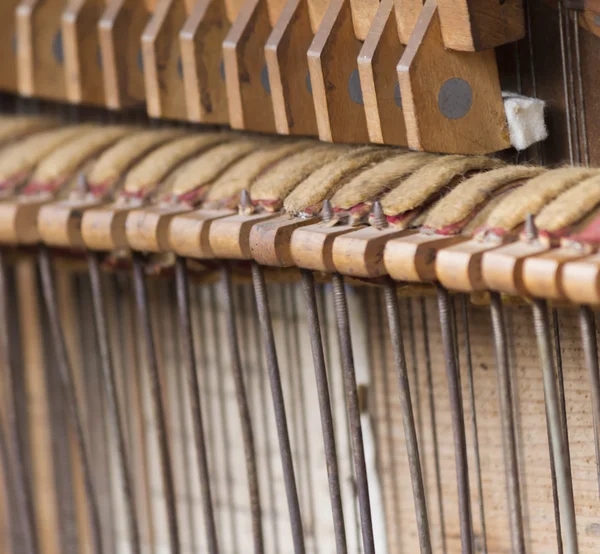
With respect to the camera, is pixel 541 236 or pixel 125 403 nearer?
pixel 541 236


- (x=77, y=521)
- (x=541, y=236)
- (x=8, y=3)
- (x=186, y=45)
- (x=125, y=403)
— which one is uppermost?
(x=8, y=3)

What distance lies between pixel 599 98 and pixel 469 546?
596 millimetres

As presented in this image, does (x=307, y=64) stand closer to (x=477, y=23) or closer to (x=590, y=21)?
(x=477, y=23)

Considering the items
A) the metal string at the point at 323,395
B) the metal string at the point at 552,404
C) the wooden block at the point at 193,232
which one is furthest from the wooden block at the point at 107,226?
the metal string at the point at 552,404

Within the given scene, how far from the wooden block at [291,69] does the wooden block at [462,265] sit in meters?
0.35

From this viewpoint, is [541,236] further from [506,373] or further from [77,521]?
[77,521]

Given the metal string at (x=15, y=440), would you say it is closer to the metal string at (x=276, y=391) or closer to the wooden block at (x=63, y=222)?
the wooden block at (x=63, y=222)

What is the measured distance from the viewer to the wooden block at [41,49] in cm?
177

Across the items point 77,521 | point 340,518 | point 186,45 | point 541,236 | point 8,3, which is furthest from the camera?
point 77,521

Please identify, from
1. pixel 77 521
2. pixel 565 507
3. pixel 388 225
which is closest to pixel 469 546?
pixel 565 507

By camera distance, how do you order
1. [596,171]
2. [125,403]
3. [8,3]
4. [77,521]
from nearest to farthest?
1. [596,171]
2. [8,3]
3. [125,403]
4. [77,521]

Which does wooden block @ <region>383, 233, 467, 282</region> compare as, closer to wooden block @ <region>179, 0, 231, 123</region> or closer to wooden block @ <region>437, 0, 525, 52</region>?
wooden block @ <region>437, 0, 525, 52</region>

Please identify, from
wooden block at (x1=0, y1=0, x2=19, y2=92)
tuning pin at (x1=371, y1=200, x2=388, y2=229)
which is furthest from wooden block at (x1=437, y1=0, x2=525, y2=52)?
wooden block at (x1=0, y1=0, x2=19, y2=92)

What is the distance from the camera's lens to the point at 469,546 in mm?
1288
